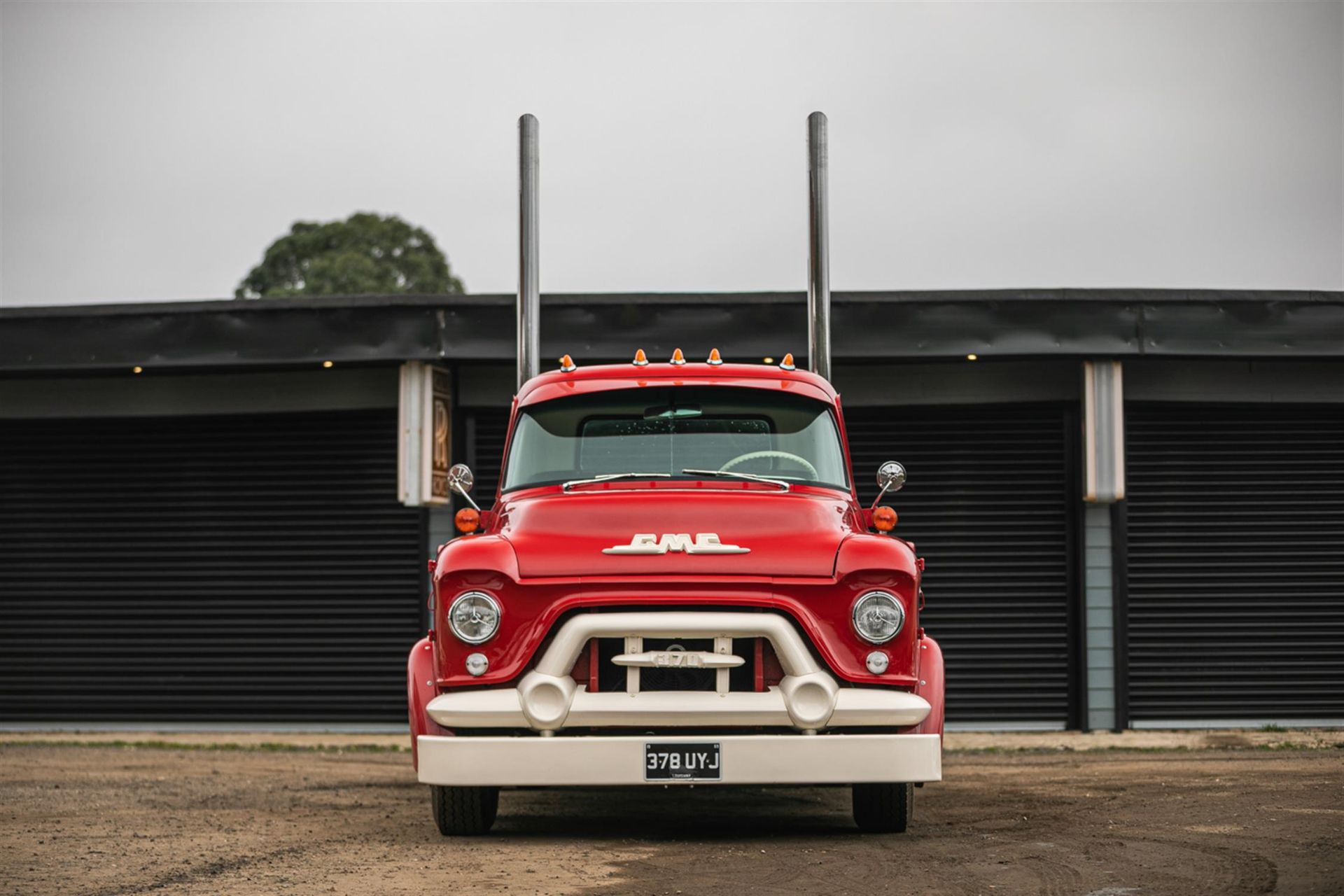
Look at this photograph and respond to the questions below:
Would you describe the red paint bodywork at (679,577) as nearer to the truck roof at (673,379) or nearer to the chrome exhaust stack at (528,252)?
the truck roof at (673,379)

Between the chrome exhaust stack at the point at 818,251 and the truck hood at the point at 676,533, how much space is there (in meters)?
2.18

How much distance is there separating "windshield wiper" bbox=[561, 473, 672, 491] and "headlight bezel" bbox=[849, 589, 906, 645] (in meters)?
1.48

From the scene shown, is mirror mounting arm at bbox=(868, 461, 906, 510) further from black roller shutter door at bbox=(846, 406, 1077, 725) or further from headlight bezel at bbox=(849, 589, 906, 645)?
black roller shutter door at bbox=(846, 406, 1077, 725)

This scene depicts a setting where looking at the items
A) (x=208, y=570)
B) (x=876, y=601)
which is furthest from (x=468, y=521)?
(x=208, y=570)

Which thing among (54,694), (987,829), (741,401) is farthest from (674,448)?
(54,694)

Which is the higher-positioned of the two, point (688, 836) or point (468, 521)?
point (468, 521)

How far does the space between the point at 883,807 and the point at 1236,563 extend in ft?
27.7

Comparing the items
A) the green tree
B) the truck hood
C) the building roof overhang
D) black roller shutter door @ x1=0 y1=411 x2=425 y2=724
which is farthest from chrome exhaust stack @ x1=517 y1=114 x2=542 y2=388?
the green tree

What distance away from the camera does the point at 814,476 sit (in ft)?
26.6

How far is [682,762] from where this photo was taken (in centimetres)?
672

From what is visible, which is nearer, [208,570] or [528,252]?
[528,252]

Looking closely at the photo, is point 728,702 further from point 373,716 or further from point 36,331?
point 36,331

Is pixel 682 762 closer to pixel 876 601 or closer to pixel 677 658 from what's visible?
pixel 677 658

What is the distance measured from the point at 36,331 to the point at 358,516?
11.2 feet
